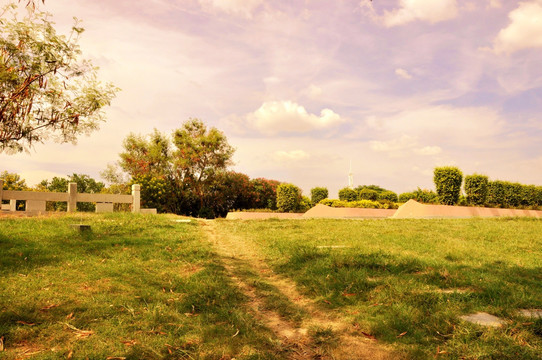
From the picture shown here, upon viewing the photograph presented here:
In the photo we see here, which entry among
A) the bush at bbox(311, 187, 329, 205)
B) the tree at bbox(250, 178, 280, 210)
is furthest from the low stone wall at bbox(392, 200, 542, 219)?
the tree at bbox(250, 178, 280, 210)

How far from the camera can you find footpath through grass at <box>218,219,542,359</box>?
4.23 m

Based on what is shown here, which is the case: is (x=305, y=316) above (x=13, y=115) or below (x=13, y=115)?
below

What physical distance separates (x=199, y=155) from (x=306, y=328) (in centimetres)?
2244

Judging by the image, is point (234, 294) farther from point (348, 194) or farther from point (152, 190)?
point (348, 194)

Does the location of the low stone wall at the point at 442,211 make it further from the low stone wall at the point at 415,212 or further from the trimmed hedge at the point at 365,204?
the trimmed hedge at the point at 365,204

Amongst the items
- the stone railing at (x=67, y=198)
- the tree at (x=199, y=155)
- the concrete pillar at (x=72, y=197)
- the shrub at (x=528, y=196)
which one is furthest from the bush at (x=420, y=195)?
the concrete pillar at (x=72, y=197)

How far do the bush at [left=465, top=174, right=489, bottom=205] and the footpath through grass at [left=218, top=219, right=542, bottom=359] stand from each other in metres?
12.0

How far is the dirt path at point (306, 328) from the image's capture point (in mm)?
4121

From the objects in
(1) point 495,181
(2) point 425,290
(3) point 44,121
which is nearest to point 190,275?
(2) point 425,290

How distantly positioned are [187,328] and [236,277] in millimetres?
2702

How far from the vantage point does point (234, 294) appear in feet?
20.1

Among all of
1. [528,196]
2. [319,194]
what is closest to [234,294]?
[319,194]

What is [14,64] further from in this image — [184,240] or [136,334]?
[136,334]

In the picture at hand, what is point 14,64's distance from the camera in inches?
513
